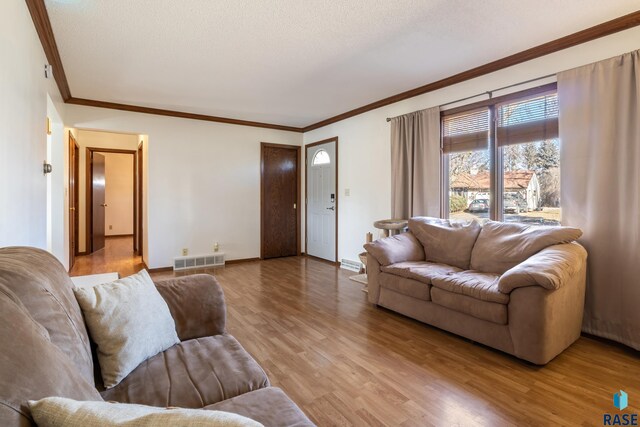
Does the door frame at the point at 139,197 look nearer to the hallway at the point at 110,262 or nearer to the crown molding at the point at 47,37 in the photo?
the hallway at the point at 110,262

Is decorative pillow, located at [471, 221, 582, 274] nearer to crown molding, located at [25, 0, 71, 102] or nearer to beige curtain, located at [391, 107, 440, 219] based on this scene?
beige curtain, located at [391, 107, 440, 219]

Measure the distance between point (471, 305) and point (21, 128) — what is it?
3368mm

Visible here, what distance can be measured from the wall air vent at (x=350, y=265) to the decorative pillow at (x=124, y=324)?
3698 mm

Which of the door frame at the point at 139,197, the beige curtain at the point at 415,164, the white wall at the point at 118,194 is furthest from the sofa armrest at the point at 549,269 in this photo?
the white wall at the point at 118,194

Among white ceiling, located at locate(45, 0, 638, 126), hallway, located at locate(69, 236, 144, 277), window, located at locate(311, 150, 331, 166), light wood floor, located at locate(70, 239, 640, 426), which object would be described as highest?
white ceiling, located at locate(45, 0, 638, 126)

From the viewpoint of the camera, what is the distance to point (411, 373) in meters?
2.13

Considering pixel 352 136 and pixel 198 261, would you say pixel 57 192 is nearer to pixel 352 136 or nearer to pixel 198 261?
pixel 198 261

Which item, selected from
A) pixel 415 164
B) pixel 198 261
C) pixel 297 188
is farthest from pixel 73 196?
pixel 415 164

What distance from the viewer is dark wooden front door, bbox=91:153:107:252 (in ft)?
21.5

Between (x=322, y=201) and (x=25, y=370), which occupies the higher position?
(x=322, y=201)

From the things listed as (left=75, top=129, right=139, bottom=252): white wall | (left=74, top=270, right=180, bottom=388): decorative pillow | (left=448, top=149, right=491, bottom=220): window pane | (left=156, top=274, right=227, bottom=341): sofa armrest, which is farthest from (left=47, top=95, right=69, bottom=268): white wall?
(left=448, top=149, right=491, bottom=220): window pane

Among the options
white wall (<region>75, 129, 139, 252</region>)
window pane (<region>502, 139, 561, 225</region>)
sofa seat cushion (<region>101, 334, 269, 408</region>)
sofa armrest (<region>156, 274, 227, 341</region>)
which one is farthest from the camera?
white wall (<region>75, 129, 139, 252</region>)

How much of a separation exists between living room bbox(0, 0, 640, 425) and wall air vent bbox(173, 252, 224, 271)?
0.11 m

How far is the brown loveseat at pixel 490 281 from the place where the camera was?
2170mm
